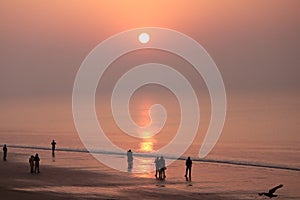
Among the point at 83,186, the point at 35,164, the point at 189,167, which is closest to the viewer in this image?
the point at 83,186

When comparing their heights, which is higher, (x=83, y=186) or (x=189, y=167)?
(x=189, y=167)

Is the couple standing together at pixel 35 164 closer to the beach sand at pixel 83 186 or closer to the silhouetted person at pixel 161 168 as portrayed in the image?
the beach sand at pixel 83 186

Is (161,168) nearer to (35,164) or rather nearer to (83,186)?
(83,186)

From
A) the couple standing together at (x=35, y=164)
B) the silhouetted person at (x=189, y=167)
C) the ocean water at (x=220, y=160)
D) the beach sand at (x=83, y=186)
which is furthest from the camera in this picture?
the couple standing together at (x=35, y=164)

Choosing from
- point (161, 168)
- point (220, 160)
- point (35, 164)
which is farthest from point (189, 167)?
point (220, 160)

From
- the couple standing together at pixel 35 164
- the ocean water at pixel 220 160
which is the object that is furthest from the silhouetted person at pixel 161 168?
the couple standing together at pixel 35 164

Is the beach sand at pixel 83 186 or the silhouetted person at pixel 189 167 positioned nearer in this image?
the beach sand at pixel 83 186

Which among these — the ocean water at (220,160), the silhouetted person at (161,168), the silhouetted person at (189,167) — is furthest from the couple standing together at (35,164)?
the silhouetted person at (189,167)

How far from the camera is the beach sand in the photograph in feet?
91.1

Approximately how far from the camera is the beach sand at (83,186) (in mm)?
27761

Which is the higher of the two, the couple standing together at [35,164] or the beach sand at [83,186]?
the couple standing together at [35,164]

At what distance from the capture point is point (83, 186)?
31.5 m

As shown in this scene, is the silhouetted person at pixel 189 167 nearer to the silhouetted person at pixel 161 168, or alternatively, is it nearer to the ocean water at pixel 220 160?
the ocean water at pixel 220 160

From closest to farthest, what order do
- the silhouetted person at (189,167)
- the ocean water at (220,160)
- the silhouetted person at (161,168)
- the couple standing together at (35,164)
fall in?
1. the ocean water at (220,160)
2. the silhouetted person at (161,168)
3. the silhouetted person at (189,167)
4. the couple standing together at (35,164)
